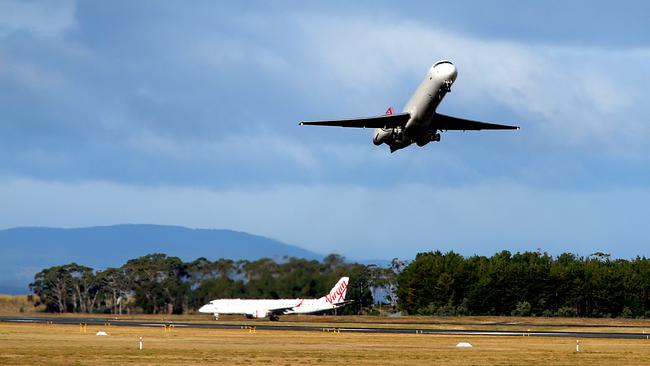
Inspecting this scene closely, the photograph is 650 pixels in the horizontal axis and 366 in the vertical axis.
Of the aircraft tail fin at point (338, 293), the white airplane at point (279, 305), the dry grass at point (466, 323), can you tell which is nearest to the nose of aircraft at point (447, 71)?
the dry grass at point (466, 323)

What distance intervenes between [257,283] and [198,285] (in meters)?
11.9

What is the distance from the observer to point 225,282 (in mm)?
164875

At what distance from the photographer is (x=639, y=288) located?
Result: 16450cm

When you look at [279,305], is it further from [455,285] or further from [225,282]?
[455,285]

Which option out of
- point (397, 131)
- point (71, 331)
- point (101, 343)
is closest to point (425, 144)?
point (397, 131)

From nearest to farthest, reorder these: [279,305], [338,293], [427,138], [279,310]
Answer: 1. [427,138]
2. [279,310]
3. [279,305]
4. [338,293]

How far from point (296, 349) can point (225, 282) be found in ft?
278

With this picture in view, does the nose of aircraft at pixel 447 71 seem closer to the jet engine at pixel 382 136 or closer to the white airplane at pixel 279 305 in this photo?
the jet engine at pixel 382 136

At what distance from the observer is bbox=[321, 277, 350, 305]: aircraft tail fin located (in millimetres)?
151913

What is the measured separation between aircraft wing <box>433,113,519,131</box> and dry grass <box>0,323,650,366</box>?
57.9ft

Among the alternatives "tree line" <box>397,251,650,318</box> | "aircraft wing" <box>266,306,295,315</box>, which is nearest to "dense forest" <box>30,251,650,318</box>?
"tree line" <box>397,251,650,318</box>

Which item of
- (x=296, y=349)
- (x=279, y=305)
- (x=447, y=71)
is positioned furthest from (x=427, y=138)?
(x=279, y=305)

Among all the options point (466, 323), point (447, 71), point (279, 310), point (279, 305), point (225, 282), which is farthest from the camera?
point (225, 282)

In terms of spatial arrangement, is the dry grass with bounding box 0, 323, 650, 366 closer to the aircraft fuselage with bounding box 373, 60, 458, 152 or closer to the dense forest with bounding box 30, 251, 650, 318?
the aircraft fuselage with bounding box 373, 60, 458, 152
